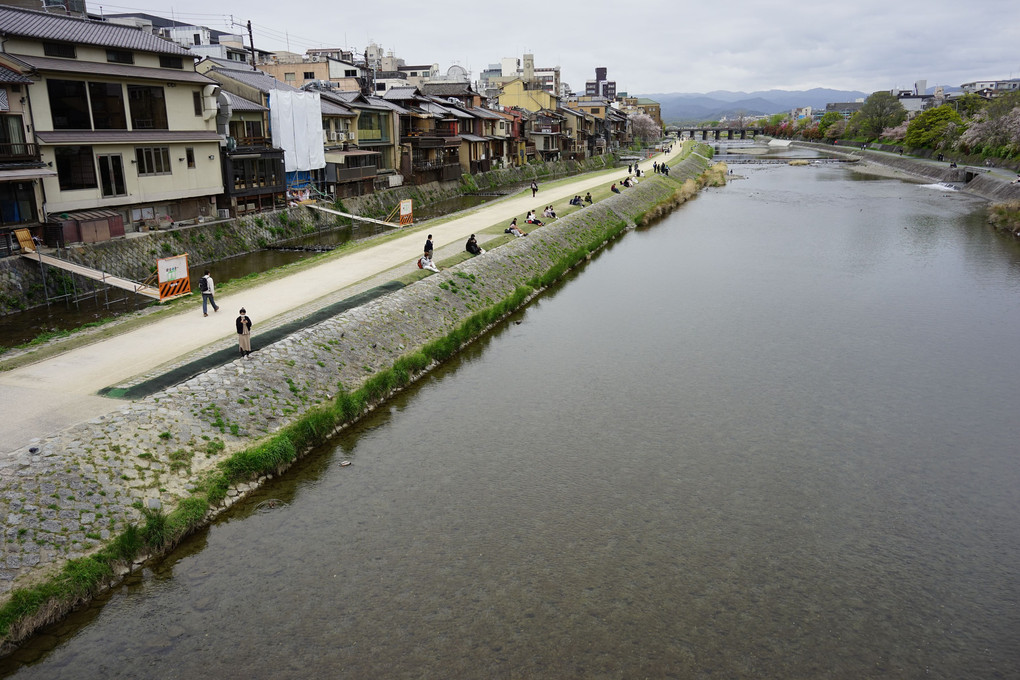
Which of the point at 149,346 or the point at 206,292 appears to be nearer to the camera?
the point at 149,346

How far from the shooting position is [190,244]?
105 ft

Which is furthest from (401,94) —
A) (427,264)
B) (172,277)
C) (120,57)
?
(172,277)

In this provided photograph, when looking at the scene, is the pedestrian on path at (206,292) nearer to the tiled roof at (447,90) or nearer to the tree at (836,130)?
the tiled roof at (447,90)

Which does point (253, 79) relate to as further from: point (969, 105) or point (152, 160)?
point (969, 105)

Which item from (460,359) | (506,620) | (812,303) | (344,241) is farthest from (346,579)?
(344,241)

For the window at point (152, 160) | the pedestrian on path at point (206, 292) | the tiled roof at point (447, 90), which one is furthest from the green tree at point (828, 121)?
the pedestrian on path at point (206, 292)

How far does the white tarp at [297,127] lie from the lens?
1644 inches

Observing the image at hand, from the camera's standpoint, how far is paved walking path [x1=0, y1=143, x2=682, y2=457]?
13.9m

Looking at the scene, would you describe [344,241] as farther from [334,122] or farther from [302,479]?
[302,479]

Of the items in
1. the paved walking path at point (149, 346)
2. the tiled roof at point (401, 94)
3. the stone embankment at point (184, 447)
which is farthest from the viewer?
the tiled roof at point (401, 94)

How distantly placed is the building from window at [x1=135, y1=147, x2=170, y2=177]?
5cm

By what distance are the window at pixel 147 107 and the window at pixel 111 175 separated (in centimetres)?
213

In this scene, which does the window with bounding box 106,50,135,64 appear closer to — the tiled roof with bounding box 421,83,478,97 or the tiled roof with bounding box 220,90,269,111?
the tiled roof with bounding box 220,90,269,111

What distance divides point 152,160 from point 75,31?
18.7 feet
